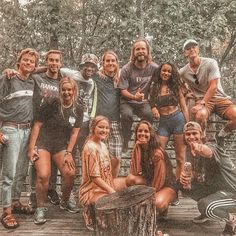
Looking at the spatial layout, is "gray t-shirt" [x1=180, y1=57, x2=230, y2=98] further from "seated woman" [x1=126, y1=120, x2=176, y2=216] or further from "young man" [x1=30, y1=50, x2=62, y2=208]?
"young man" [x1=30, y1=50, x2=62, y2=208]

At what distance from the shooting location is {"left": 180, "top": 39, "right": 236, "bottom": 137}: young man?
231 inches

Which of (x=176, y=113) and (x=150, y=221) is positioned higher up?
(x=176, y=113)

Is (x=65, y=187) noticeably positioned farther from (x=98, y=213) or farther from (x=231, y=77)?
(x=231, y=77)

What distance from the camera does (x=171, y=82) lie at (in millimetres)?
5738

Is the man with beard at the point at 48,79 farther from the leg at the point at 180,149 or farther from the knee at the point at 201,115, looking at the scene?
the knee at the point at 201,115

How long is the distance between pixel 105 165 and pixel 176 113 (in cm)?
132

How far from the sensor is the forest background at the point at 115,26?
11.7 metres

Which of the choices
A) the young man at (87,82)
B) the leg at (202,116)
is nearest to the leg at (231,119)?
the leg at (202,116)

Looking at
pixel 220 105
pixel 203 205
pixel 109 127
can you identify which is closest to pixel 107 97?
pixel 109 127

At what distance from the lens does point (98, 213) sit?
383 cm

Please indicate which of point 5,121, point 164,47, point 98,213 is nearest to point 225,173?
point 98,213

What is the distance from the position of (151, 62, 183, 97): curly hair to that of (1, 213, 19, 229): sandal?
244cm

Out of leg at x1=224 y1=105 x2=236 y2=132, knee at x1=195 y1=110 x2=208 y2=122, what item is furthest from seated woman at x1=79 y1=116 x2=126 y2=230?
leg at x1=224 y1=105 x2=236 y2=132

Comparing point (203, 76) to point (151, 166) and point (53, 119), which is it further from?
point (53, 119)
